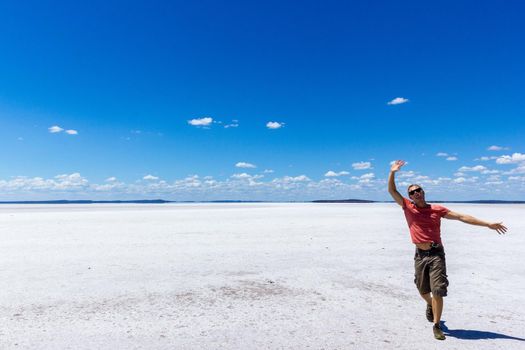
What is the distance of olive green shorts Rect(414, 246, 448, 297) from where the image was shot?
5496 mm

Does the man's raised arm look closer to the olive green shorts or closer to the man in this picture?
the man

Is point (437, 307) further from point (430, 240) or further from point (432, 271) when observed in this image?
point (430, 240)

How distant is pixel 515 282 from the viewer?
8.85 m

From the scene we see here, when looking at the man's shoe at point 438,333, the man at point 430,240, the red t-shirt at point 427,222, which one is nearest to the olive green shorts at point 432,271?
the man at point 430,240

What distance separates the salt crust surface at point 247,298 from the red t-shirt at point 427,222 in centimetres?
138

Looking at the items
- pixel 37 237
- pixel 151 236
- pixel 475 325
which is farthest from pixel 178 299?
pixel 37 237

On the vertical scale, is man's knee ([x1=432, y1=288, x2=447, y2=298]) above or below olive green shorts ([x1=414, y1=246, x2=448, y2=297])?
below

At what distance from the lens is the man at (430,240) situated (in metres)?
5.51

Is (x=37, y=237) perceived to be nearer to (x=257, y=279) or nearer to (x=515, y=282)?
(x=257, y=279)

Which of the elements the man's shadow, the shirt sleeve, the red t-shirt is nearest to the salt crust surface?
the man's shadow

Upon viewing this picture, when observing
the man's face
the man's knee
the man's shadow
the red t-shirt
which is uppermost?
the man's face

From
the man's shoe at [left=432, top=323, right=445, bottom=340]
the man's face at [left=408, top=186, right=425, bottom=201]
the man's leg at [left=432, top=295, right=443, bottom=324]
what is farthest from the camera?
the man's face at [left=408, top=186, right=425, bottom=201]

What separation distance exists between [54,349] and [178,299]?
2614 mm

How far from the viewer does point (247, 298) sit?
750cm
